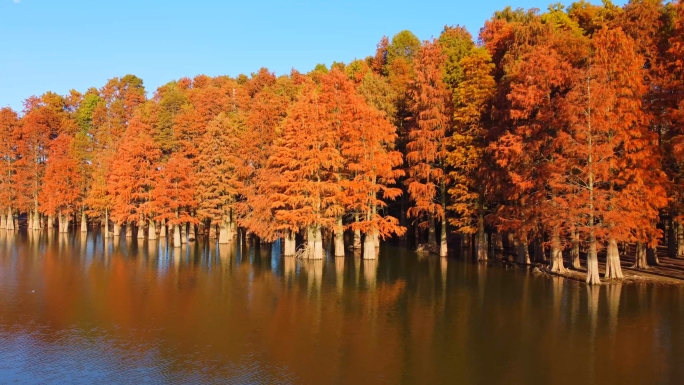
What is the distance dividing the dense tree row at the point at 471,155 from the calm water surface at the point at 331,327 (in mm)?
5046

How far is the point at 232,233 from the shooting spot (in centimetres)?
6053

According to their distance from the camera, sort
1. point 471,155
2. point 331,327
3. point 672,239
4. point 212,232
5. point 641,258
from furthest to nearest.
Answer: point 212,232
point 471,155
point 672,239
point 641,258
point 331,327

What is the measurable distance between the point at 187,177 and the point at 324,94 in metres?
20.9

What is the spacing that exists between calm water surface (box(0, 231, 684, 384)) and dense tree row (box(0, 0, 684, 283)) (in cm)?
505

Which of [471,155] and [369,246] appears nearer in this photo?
[471,155]

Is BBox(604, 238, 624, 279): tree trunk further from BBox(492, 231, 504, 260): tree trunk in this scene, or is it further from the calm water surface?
BBox(492, 231, 504, 260): tree trunk

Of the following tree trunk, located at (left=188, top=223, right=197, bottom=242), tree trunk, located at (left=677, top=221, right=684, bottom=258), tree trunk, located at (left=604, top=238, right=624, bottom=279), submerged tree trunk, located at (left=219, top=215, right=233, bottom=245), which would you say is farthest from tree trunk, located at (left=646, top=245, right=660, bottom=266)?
tree trunk, located at (left=188, top=223, right=197, bottom=242)

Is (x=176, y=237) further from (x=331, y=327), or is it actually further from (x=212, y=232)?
(x=331, y=327)

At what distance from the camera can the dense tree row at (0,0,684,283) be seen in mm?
30469

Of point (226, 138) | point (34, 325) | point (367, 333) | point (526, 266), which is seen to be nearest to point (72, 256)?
point (226, 138)

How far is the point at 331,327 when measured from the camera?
22.5m

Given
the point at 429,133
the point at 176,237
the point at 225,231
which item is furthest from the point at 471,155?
the point at 176,237

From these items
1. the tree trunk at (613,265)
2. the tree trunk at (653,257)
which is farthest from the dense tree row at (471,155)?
the tree trunk at (653,257)

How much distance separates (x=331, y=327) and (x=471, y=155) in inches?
867
